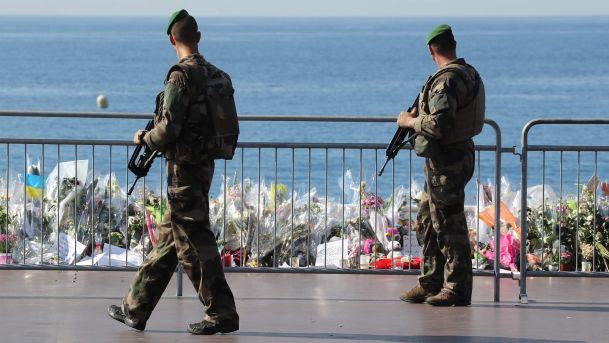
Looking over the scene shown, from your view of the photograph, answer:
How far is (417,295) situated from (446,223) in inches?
26.5

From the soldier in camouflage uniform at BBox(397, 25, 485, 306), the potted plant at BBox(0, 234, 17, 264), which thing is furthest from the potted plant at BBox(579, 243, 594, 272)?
the potted plant at BBox(0, 234, 17, 264)

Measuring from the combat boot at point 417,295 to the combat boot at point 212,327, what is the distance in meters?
1.73

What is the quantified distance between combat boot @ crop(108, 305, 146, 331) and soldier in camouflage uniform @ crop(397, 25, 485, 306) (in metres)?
2.19

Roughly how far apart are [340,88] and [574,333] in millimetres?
78742

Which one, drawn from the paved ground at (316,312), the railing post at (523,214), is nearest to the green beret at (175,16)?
the paved ground at (316,312)

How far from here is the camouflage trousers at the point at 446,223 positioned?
1045cm

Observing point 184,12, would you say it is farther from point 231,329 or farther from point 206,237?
point 231,329

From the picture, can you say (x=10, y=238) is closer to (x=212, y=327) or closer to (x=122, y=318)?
(x=122, y=318)

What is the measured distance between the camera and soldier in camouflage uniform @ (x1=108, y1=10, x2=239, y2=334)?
364 inches

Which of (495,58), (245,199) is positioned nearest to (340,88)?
(495,58)

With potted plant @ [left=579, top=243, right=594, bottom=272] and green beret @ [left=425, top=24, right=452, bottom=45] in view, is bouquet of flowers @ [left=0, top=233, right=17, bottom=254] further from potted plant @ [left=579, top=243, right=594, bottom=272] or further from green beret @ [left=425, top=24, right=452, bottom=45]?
potted plant @ [left=579, top=243, right=594, bottom=272]

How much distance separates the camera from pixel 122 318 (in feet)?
32.3

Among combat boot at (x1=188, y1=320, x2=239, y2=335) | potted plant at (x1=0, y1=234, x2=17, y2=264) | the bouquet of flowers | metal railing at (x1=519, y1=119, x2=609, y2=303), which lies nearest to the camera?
combat boot at (x1=188, y1=320, x2=239, y2=335)

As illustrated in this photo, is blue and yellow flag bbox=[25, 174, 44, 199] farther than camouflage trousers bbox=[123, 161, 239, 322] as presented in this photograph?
Yes
